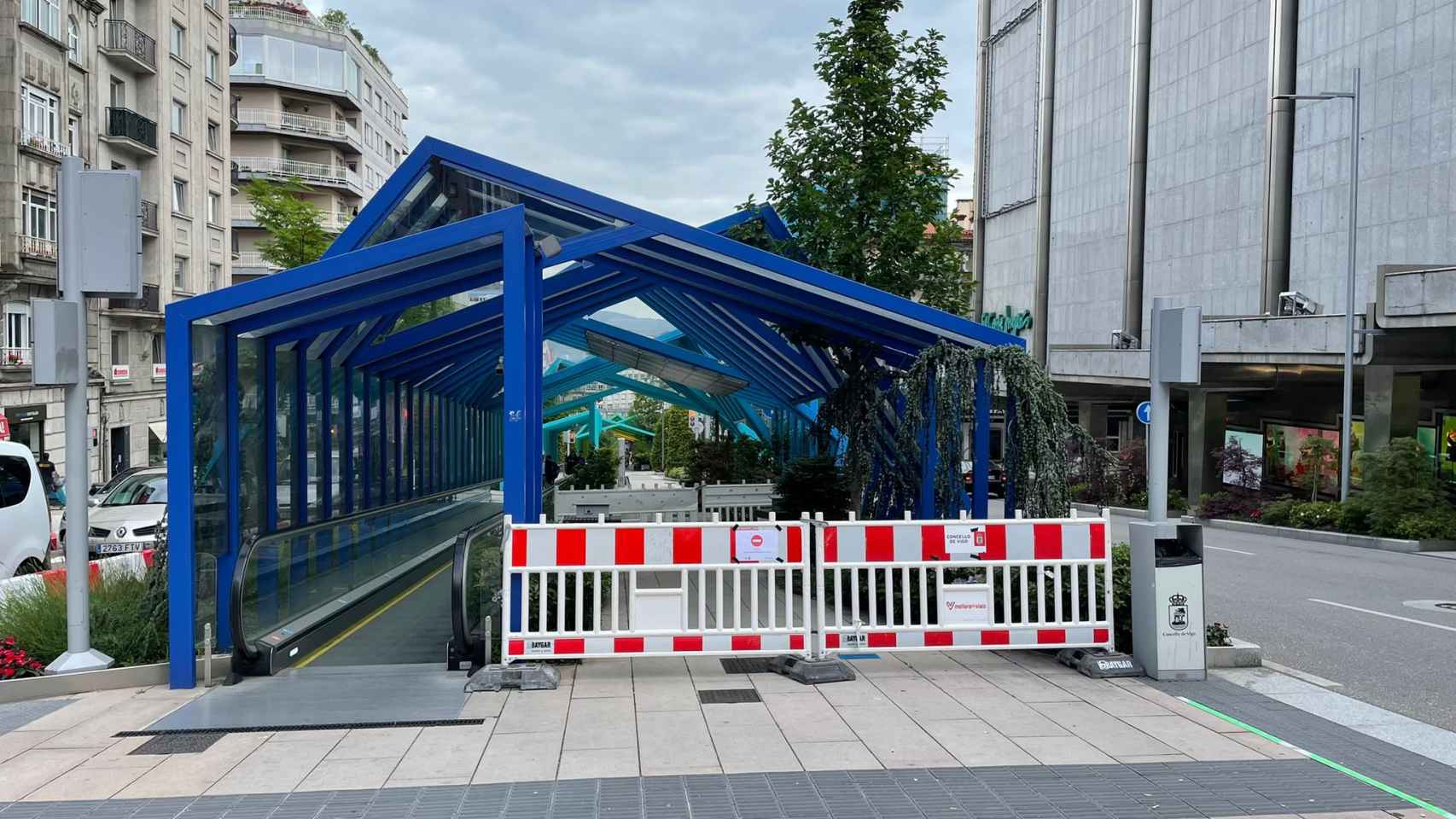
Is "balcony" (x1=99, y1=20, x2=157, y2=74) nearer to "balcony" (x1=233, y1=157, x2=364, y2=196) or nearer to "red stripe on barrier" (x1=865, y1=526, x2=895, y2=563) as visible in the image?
"balcony" (x1=233, y1=157, x2=364, y2=196)

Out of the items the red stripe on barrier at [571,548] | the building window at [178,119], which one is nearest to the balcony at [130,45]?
the building window at [178,119]

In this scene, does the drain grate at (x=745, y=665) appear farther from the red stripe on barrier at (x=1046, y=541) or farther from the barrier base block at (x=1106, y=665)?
the barrier base block at (x=1106, y=665)

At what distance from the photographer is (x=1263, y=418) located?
117ft

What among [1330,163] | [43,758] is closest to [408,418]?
[43,758]

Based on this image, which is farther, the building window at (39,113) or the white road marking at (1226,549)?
the building window at (39,113)

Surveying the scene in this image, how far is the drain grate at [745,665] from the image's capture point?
8.69 meters

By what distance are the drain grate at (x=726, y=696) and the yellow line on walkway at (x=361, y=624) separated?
358cm

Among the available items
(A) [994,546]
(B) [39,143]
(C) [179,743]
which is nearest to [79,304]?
(C) [179,743]

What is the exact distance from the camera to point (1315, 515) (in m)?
25.2

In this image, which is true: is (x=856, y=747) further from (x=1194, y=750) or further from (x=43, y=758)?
(x=43, y=758)

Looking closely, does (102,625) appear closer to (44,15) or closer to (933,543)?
(933,543)

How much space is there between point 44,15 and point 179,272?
10903 mm

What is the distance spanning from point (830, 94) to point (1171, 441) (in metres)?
32.3

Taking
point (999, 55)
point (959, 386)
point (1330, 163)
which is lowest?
point (959, 386)
